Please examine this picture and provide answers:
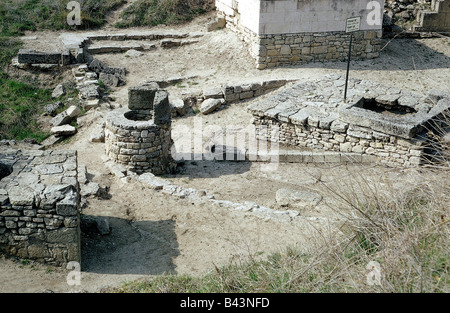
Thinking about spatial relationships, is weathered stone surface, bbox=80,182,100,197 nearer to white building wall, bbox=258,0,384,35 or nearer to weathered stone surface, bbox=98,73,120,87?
weathered stone surface, bbox=98,73,120,87

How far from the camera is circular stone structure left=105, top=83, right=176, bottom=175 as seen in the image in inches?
361

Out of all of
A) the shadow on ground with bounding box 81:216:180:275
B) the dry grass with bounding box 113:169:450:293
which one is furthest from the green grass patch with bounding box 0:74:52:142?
the dry grass with bounding box 113:169:450:293

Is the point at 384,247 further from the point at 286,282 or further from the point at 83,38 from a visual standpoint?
the point at 83,38

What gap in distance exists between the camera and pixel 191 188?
8641mm

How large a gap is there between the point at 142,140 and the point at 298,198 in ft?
10.1

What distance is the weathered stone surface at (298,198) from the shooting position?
8164 mm

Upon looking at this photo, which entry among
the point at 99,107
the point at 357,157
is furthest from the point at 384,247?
the point at 99,107

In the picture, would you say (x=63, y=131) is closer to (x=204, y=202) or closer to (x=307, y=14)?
(x=204, y=202)

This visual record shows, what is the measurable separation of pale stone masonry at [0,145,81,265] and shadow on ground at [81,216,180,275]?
46cm

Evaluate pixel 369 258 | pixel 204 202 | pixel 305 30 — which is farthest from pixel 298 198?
pixel 305 30

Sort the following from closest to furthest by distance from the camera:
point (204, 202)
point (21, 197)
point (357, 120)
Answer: point (21, 197) → point (204, 202) → point (357, 120)

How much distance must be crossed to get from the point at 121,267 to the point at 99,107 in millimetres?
6696

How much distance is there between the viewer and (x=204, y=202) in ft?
26.7

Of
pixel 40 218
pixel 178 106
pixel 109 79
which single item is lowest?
pixel 178 106
